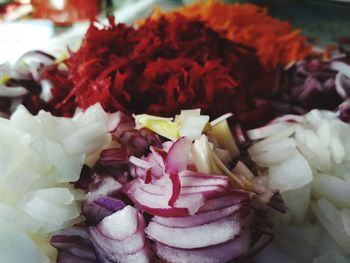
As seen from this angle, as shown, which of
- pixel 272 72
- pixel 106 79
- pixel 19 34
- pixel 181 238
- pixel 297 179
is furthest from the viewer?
pixel 19 34

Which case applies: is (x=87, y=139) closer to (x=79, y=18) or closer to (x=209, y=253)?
(x=209, y=253)

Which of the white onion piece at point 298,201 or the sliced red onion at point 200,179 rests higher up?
the sliced red onion at point 200,179

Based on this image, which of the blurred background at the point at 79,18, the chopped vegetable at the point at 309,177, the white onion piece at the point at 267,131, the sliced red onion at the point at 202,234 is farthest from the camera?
the blurred background at the point at 79,18

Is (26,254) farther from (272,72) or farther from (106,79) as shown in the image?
(272,72)

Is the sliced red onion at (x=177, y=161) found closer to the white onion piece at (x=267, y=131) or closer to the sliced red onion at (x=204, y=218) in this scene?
the sliced red onion at (x=204, y=218)

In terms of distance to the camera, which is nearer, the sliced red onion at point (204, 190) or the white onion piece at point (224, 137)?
the sliced red onion at point (204, 190)

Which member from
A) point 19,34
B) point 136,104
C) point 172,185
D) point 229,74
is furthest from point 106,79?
point 19,34

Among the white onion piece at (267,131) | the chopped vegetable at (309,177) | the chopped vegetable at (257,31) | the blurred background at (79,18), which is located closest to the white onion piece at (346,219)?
the chopped vegetable at (309,177)
